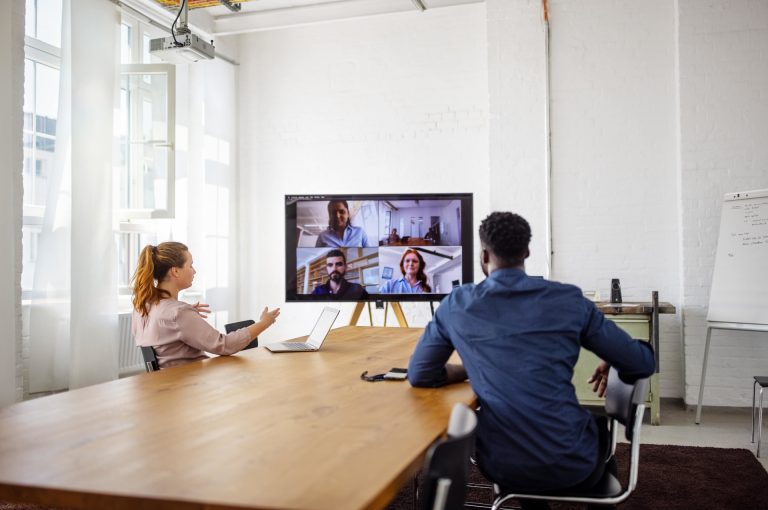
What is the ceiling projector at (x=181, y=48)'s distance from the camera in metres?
4.36

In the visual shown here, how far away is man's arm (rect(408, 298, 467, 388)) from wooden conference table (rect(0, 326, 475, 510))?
0.04 meters

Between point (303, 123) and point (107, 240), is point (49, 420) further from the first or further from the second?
point (303, 123)

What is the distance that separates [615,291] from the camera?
509cm

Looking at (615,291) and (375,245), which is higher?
(375,245)

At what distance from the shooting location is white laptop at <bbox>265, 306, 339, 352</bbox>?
122 inches

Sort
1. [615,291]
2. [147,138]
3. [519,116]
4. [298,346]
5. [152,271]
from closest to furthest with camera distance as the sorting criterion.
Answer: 1. [152,271]
2. [298,346]
3. [615,291]
4. [147,138]
5. [519,116]

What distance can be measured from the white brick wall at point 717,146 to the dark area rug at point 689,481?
4.11ft

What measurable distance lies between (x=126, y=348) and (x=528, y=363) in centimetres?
430

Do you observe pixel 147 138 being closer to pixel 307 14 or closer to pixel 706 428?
pixel 307 14

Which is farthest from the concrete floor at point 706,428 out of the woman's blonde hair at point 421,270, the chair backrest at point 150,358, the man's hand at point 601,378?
the chair backrest at point 150,358

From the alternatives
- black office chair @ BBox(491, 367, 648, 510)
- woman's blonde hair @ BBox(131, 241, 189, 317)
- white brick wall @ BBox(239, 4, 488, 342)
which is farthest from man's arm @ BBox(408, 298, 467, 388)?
white brick wall @ BBox(239, 4, 488, 342)

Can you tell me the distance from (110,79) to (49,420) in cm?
388

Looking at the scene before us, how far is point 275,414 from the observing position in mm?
1798

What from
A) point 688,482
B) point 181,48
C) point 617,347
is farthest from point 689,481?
point 181,48
